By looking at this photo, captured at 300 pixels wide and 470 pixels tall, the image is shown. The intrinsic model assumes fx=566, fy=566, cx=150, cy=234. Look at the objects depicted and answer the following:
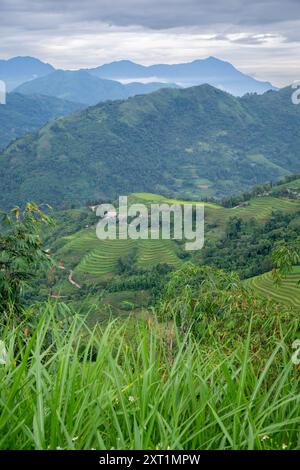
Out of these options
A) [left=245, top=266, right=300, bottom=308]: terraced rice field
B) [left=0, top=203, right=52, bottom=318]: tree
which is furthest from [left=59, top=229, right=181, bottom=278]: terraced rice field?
[left=0, top=203, right=52, bottom=318]: tree

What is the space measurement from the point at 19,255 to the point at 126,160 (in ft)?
535

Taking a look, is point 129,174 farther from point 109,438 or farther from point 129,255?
point 109,438

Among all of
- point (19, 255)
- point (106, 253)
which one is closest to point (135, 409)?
point (19, 255)

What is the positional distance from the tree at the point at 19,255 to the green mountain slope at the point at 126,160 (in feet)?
388

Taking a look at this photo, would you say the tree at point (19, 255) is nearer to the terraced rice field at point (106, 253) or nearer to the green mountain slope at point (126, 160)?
the terraced rice field at point (106, 253)

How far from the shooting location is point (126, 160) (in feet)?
546

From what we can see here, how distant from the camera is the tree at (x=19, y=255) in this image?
486 centimetres

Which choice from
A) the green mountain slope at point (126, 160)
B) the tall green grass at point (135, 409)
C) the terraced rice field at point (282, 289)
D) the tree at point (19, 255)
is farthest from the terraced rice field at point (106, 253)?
the green mountain slope at point (126, 160)

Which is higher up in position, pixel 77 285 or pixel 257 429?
pixel 257 429

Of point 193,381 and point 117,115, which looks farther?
point 117,115

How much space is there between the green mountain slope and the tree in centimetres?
11814

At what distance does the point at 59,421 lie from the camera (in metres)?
1.17
